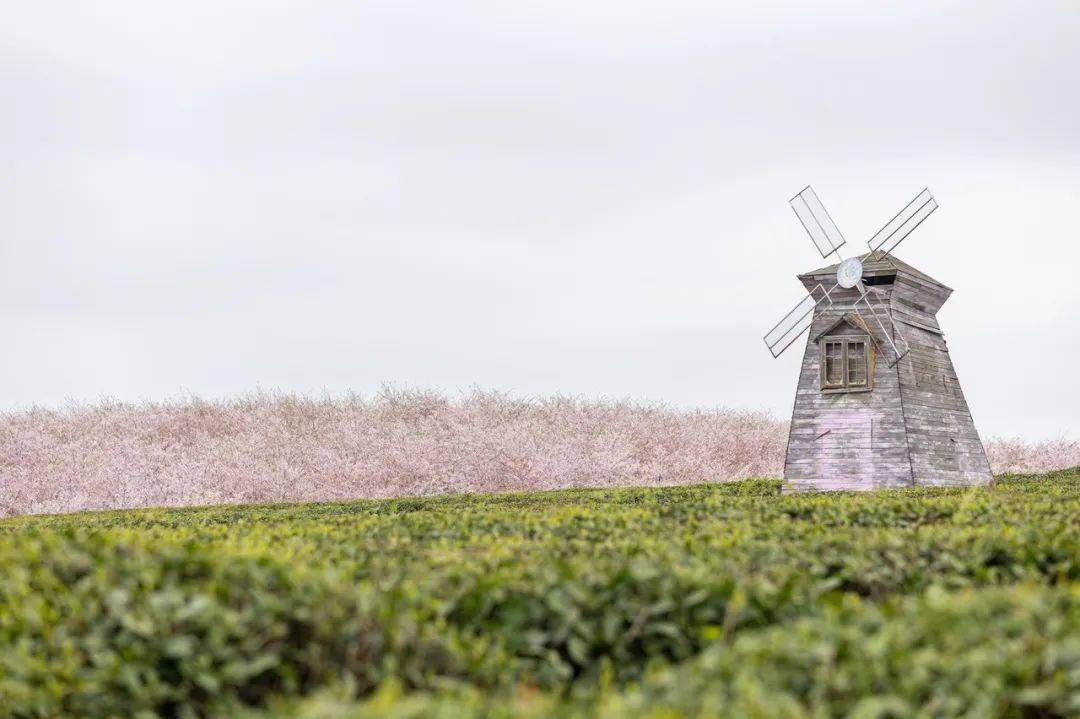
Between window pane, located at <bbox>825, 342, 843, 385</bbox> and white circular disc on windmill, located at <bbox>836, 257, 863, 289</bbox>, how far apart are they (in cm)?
130

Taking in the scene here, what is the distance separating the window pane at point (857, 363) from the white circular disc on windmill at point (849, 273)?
127 cm

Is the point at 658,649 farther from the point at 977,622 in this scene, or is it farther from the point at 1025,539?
the point at 1025,539

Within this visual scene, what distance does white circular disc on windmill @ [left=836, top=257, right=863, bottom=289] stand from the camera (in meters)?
23.9

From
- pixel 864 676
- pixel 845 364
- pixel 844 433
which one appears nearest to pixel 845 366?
pixel 845 364

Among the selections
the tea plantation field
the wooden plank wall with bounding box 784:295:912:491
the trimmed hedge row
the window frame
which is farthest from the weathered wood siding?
the trimmed hedge row

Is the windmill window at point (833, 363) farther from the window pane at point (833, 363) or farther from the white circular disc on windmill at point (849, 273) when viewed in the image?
the white circular disc on windmill at point (849, 273)

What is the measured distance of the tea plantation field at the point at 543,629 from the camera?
4.90m

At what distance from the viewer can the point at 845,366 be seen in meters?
24.1

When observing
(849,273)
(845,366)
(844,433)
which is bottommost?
(844,433)

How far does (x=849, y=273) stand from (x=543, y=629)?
62.9 feet

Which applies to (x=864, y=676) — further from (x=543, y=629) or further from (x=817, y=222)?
(x=817, y=222)

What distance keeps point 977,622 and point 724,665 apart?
Result: 1.48 meters

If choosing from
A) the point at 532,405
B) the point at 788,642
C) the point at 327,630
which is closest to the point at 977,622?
the point at 788,642

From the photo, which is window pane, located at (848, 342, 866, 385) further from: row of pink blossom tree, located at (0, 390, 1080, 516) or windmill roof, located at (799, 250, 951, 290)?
row of pink blossom tree, located at (0, 390, 1080, 516)
